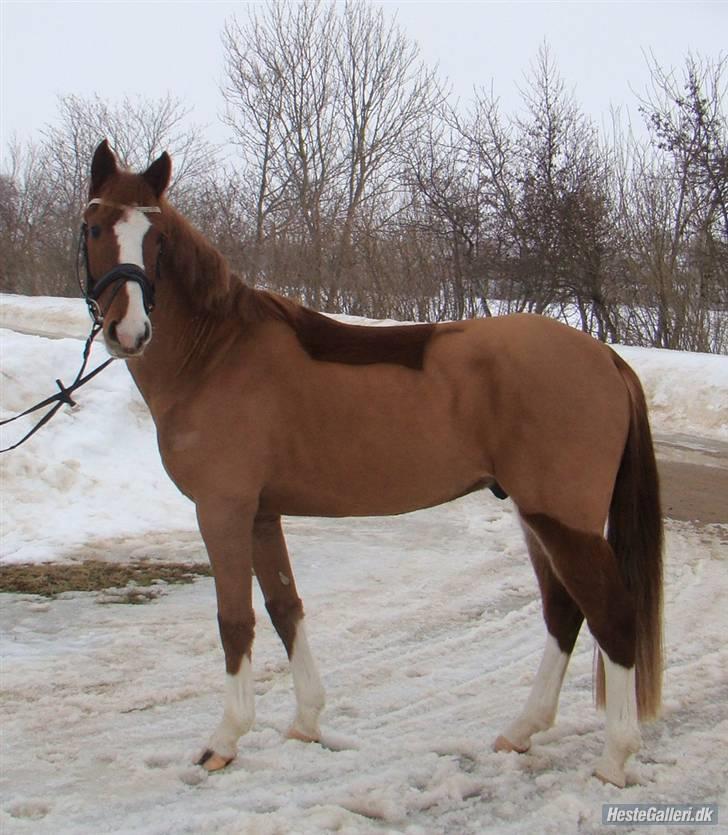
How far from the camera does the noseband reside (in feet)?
8.90

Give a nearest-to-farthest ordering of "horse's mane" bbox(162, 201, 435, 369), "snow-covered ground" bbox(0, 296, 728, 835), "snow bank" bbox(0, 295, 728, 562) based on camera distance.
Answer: "snow-covered ground" bbox(0, 296, 728, 835) → "horse's mane" bbox(162, 201, 435, 369) → "snow bank" bbox(0, 295, 728, 562)

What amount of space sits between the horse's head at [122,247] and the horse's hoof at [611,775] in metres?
2.06

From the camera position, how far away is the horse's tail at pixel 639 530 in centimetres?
296

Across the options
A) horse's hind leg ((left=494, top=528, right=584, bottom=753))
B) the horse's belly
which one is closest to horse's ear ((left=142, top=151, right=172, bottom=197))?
the horse's belly

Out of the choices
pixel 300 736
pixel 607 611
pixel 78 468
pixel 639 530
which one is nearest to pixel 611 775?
pixel 607 611

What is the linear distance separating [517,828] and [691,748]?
2.86 ft

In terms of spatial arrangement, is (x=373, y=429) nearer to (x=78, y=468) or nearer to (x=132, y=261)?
(x=132, y=261)

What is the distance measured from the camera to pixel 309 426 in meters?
2.88

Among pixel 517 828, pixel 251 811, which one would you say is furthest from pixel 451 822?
pixel 251 811

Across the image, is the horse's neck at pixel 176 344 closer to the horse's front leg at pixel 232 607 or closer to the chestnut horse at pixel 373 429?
the chestnut horse at pixel 373 429

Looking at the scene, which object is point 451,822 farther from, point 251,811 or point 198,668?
point 198,668

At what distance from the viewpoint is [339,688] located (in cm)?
353

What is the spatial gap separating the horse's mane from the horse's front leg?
648mm

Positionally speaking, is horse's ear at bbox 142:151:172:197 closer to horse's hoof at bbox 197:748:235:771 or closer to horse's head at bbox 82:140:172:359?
horse's head at bbox 82:140:172:359
